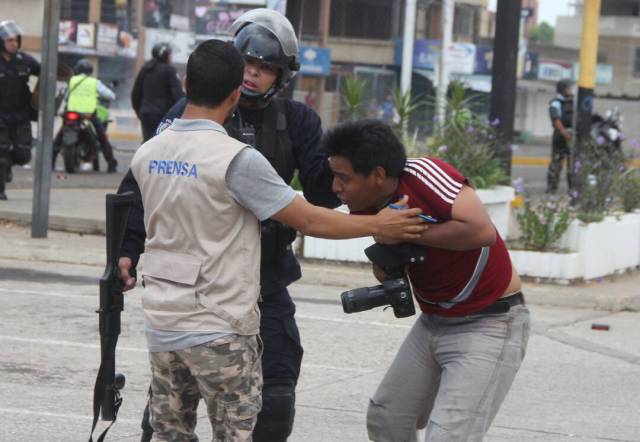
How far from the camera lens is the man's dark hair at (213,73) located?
4090 mm

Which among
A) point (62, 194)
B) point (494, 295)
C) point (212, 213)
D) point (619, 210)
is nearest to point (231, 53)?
point (212, 213)

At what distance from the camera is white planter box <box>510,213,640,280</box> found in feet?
36.4

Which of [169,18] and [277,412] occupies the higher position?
[169,18]

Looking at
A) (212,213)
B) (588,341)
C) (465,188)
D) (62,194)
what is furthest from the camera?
(62,194)

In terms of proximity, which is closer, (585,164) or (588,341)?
(588,341)

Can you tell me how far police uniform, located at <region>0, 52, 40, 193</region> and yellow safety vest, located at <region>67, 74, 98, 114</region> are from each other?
4.91m

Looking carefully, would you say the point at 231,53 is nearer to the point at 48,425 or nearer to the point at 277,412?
the point at 277,412

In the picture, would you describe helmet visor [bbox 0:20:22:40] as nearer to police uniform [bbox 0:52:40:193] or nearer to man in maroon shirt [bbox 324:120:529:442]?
police uniform [bbox 0:52:40:193]

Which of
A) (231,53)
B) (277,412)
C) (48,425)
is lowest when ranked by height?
(48,425)

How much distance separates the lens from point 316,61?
1610 inches

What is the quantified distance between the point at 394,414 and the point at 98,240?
7.87 m

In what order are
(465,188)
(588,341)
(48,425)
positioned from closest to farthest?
(465,188) < (48,425) < (588,341)

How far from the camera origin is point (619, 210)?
12617 millimetres

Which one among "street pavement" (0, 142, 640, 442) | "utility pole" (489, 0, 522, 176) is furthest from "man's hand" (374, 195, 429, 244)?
"utility pole" (489, 0, 522, 176)
